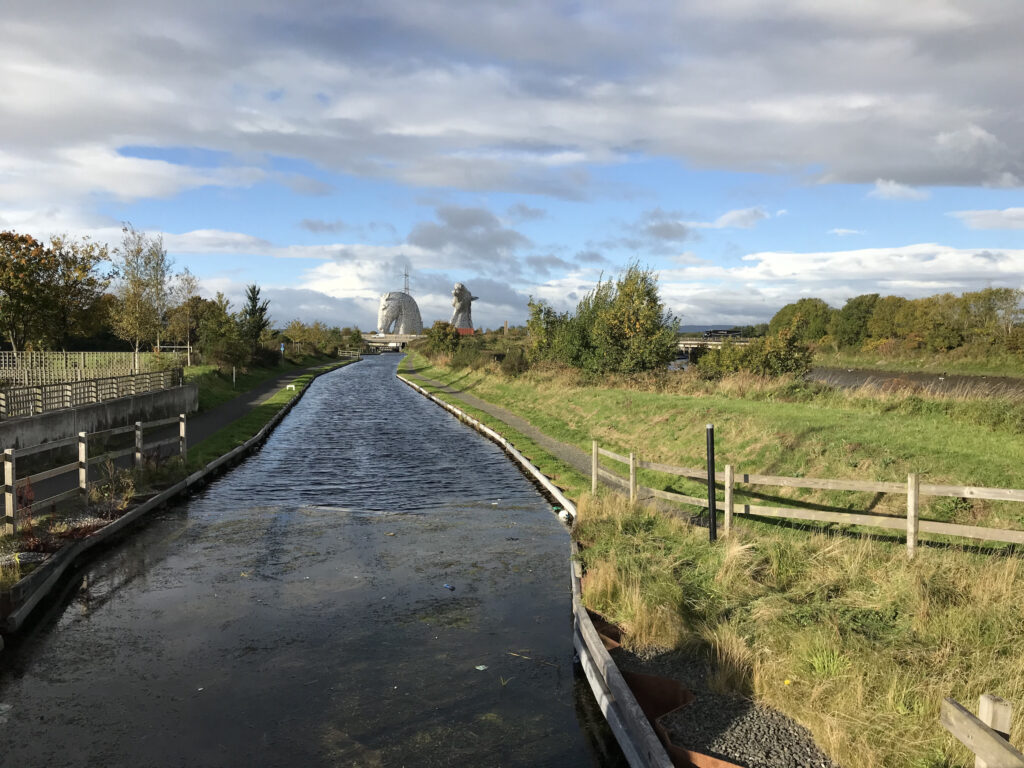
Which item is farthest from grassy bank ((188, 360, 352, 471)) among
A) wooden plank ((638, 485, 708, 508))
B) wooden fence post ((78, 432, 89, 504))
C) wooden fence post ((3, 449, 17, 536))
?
wooden plank ((638, 485, 708, 508))

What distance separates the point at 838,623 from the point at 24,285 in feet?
122

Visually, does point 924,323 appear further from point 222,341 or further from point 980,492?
point 980,492

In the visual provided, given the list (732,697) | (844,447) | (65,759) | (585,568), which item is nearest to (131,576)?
(65,759)

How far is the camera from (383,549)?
13234 millimetres

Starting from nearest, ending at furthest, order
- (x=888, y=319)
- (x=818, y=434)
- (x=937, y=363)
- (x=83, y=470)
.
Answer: (x=83, y=470), (x=818, y=434), (x=937, y=363), (x=888, y=319)

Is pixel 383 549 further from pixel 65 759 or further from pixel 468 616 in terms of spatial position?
pixel 65 759

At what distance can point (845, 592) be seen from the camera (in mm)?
9016

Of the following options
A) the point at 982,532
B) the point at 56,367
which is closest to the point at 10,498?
the point at 982,532

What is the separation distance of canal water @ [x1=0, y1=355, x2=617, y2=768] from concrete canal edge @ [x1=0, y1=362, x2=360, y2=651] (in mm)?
274

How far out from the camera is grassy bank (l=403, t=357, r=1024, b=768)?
6.24 m

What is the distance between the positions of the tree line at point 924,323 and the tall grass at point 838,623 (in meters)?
43.6

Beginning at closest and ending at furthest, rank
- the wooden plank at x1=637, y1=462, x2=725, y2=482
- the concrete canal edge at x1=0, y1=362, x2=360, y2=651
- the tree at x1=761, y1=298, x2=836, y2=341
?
the concrete canal edge at x1=0, y1=362, x2=360, y2=651, the wooden plank at x1=637, y1=462, x2=725, y2=482, the tree at x1=761, y1=298, x2=836, y2=341

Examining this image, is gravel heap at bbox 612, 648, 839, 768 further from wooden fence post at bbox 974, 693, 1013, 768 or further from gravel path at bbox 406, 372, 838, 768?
wooden fence post at bbox 974, 693, 1013, 768

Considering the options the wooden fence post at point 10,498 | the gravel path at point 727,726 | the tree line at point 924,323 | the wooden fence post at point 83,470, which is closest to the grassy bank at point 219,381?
the wooden fence post at point 83,470
